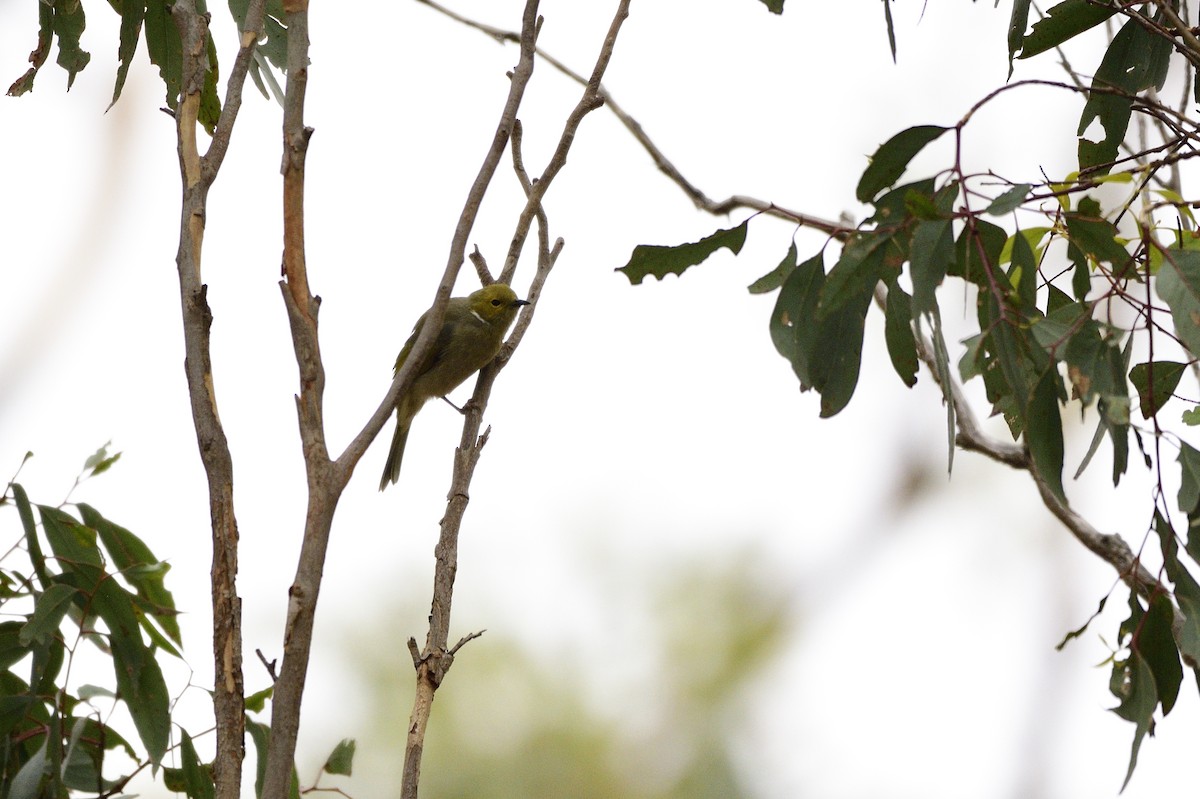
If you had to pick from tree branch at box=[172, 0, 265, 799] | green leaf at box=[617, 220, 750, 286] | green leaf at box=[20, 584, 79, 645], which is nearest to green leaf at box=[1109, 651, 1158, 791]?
green leaf at box=[617, 220, 750, 286]

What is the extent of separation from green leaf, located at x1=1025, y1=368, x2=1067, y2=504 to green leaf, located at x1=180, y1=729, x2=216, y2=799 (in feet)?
6.39

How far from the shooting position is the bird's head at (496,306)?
→ 4.96 meters

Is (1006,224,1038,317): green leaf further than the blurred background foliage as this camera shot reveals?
No

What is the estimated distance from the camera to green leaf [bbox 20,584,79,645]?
7.80 ft

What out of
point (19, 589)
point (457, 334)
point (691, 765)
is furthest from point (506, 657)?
point (19, 589)

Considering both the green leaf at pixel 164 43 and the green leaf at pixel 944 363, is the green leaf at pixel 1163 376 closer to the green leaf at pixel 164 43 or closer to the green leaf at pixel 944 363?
the green leaf at pixel 944 363

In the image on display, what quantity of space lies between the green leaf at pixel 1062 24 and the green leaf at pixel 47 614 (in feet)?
7.98

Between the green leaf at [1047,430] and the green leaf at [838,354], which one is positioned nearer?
the green leaf at [1047,430]

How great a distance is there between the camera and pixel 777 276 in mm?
2260

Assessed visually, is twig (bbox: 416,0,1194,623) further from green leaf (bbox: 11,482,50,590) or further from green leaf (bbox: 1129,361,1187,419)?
green leaf (bbox: 11,482,50,590)

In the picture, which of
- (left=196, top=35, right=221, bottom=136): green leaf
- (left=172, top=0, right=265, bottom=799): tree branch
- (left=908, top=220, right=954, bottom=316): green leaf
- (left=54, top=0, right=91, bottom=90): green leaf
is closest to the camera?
(left=172, top=0, right=265, bottom=799): tree branch

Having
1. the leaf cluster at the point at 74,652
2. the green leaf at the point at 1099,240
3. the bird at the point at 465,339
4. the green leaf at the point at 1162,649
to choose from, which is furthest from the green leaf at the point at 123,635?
the bird at the point at 465,339

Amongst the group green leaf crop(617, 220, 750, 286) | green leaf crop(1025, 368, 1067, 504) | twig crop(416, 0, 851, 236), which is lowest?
green leaf crop(1025, 368, 1067, 504)

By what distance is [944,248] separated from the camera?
188cm
